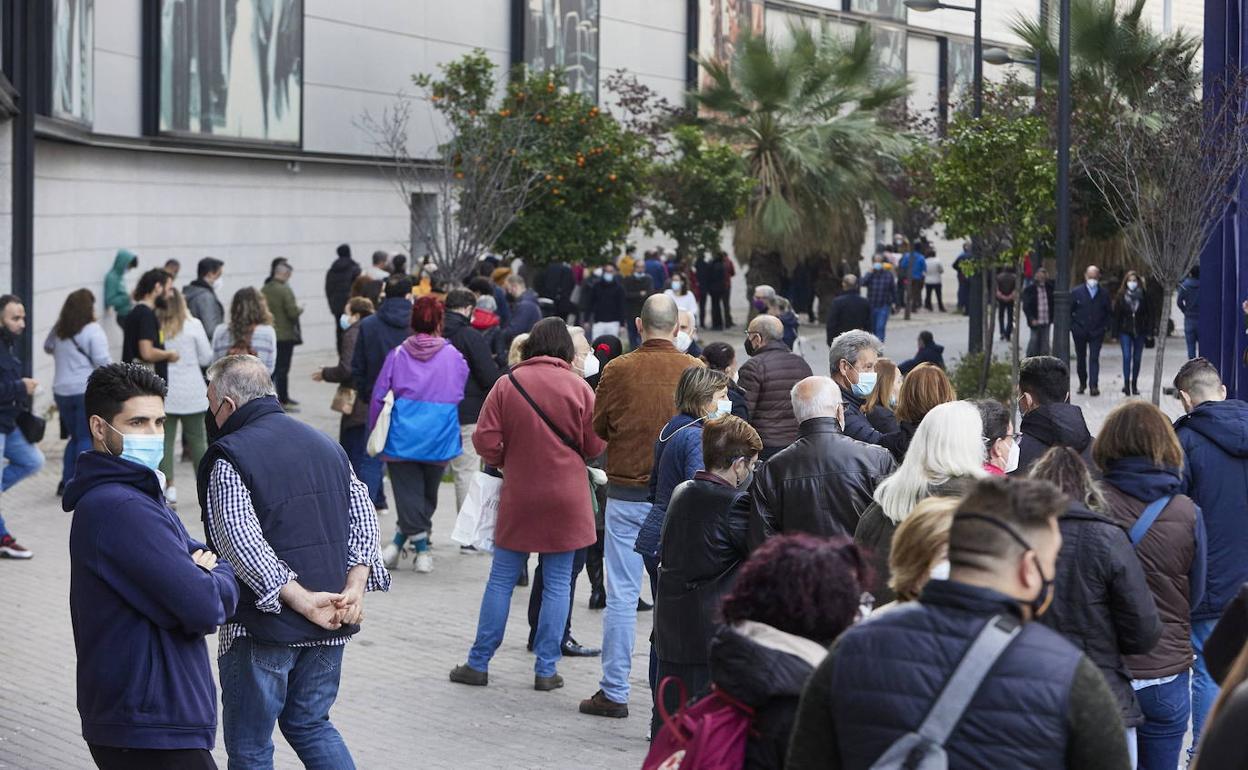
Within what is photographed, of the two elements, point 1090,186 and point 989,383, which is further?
point 1090,186

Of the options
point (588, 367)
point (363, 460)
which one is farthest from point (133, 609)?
point (363, 460)

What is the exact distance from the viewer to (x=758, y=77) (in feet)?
108

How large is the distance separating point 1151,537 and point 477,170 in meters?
19.7

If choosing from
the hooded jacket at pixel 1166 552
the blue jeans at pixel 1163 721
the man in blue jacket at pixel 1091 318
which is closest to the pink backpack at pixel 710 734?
the hooded jacket at pixel 1166 552

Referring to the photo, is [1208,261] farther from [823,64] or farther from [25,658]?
[823,64]

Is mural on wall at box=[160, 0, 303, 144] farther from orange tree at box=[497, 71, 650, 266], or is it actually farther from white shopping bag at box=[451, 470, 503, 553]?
white shopping bag at box=[451, 470, 503, 553]

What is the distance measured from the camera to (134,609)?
4715 mm

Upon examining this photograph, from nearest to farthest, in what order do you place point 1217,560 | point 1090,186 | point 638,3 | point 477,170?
point 1217,560
point 477,170
point 1090,186
point 638,3

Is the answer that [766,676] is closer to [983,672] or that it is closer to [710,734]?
[710,734]

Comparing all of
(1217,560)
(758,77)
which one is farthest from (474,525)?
(758,77)

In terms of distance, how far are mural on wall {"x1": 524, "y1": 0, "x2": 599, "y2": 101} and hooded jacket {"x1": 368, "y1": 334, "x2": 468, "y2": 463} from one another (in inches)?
924

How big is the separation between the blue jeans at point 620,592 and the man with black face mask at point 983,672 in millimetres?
4604

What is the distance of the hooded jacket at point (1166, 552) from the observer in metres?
5.76

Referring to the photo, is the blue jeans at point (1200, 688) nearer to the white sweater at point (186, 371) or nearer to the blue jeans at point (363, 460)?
the blue jeans at point (363, 460)
